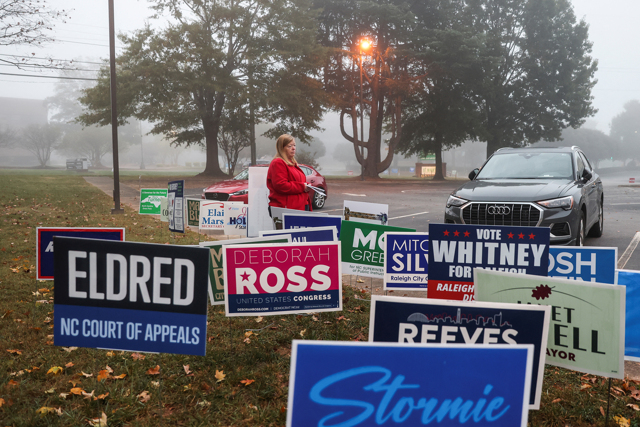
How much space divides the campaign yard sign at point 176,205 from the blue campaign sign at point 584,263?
5720mm

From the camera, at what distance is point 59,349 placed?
4.28m

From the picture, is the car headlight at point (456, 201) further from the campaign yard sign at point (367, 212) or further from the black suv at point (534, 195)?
the campaign yard sign at point (367, 212)

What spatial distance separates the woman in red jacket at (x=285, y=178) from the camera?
589 centimetres

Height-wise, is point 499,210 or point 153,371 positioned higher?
point 499,210

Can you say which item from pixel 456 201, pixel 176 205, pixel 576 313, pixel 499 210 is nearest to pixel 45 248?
pixel 176 205

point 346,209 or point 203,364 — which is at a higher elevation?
point 346,209

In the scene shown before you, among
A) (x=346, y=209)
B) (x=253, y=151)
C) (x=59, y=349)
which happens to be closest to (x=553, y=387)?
(x=346, y=209)

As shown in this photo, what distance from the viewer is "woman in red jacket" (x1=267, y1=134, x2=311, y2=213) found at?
5.89 meters

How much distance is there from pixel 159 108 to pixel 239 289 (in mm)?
31181

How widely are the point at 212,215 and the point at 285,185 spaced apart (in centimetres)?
300

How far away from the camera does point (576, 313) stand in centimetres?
291

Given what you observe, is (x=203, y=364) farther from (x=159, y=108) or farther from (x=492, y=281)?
(x=159, y=108)

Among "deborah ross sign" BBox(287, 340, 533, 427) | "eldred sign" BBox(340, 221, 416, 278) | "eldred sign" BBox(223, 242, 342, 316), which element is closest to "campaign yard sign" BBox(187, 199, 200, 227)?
"eldred sign" BBox(340, 221, 416, 278)

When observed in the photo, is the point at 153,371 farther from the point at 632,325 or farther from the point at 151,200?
the point at 151,200
